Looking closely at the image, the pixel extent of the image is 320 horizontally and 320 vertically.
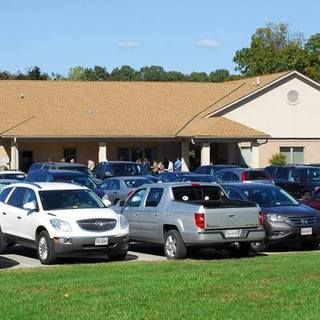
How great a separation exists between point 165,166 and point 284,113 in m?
7.98

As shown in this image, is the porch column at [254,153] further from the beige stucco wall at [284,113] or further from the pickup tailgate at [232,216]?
the pickup tailgate at [232,216]

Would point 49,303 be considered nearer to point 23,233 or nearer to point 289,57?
point 23,233

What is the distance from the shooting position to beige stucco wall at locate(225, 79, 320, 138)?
1806 inches

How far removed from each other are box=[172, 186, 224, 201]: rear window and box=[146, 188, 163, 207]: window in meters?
0.47

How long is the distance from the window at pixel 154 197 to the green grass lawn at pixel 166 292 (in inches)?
142

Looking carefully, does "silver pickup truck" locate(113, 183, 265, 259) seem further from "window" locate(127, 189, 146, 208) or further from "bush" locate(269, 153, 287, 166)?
"bush" locate(269, 153, 287, 166)

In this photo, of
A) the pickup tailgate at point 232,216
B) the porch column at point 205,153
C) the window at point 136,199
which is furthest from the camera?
the porch column at point 205,153

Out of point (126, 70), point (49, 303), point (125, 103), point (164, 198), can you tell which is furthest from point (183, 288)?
point (126, 70)

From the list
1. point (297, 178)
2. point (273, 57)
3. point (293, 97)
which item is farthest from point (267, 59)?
point (297, 178)

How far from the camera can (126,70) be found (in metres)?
135

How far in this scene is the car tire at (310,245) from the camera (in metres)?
18.0

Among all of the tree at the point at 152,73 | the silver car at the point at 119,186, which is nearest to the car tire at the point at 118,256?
the silver car at the point at 119,186

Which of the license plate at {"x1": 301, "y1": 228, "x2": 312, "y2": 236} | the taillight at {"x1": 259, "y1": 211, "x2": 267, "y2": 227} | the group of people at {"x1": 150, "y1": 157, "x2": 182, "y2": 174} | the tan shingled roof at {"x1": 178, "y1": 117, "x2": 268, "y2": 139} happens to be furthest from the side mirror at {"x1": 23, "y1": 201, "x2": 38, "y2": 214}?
the tan shingled roof at {"x1": 178, "y1": 117, "x2": 268, "y2": 139}

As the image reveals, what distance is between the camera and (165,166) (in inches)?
1716
